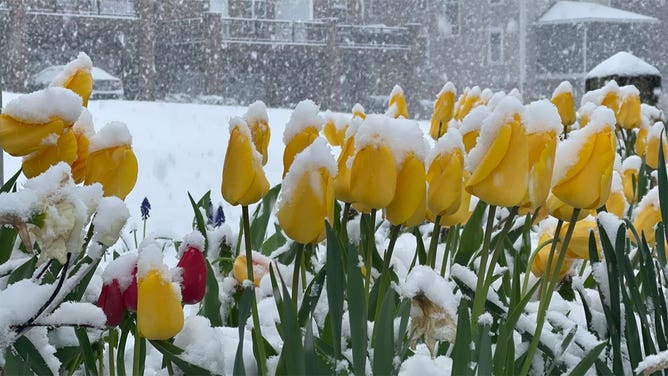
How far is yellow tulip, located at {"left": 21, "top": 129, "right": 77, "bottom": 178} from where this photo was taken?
0.74m

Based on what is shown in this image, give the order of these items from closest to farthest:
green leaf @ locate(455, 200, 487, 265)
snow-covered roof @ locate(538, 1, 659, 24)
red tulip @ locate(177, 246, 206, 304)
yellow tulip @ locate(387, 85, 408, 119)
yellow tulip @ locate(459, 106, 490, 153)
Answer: red tulip @ locate(177, 246, 206, 304)
yellow tulip @ locate(459, 106, 490, 153)
green leaf @ locate(455, 200, 487, 265)
yellow tulip @ locate(387, 85, 408, 119)
snow-covered roof @ locate(538, 1, 659, 24)

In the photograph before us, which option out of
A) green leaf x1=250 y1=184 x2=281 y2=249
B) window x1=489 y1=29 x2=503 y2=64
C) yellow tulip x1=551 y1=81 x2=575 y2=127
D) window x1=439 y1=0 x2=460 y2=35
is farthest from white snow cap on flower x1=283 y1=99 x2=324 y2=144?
window x1=439 y1=0 x2=460 y2=35

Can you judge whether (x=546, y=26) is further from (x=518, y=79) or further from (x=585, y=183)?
(x=585, y=183)

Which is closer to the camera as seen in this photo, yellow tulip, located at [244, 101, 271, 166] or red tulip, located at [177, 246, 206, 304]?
red tulip, located at [177, 246, 206, 304]

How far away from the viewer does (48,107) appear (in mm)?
707

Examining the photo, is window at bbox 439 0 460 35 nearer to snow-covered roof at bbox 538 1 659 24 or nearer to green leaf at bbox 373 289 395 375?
snow-covered roof at bbox 538 1 659 24

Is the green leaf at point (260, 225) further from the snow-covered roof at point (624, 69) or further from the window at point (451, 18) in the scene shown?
the window at point (451, 18)

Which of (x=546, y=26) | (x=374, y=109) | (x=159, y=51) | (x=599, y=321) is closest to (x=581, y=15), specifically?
(x=546, y=26)

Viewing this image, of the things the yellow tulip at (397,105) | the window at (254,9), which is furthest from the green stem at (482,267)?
the window at (254,9)

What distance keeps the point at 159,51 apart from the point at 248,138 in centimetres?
1855

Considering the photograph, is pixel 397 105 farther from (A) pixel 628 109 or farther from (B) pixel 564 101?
(A) pixel 628 109

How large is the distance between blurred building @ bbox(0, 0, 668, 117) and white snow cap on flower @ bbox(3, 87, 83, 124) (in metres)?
16.6

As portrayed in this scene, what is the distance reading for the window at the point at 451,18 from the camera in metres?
22.0

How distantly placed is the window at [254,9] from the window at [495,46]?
17.5 feet
